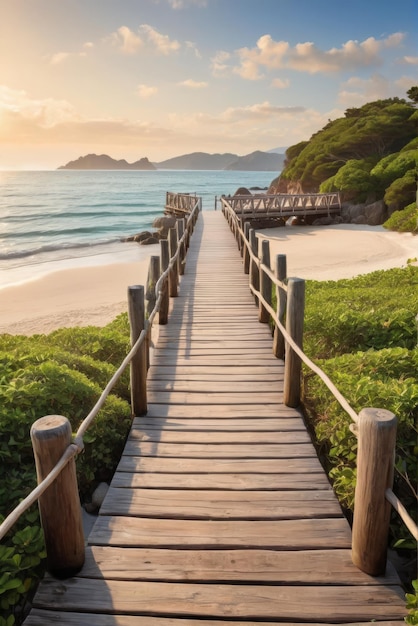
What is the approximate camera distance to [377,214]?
29.6m

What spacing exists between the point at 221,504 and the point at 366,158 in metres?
39.9

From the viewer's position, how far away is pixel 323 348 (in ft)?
21.4

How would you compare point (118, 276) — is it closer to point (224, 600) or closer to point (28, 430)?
point (28, 430)

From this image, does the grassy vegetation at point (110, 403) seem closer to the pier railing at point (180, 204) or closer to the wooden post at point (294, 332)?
the wooden post at point (294, 332)

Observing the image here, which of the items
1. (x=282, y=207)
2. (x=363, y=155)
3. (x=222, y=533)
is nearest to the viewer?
(x=222, y=533)

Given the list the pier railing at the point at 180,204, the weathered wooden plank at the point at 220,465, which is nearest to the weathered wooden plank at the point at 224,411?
the weathered wooden plank at the point at 220,465

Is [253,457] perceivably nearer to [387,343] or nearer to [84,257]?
[387,343]

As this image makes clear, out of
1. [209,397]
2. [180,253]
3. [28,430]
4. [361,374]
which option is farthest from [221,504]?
[180,253]

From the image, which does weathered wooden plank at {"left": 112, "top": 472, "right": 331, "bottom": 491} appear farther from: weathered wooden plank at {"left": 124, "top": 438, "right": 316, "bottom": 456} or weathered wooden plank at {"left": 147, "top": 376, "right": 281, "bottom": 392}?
weathered wooden plank at {"left": 147, "top": 376, "right": 281, "bottom": 392}

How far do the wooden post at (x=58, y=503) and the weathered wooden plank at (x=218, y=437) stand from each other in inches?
58.5

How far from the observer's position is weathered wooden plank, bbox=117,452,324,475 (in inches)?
145

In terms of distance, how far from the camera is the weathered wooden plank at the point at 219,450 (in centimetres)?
389

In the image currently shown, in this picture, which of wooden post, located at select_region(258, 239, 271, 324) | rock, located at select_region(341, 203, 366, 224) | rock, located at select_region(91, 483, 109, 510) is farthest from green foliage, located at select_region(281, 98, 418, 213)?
rock, located at select_region(91, 483, 109, 510)

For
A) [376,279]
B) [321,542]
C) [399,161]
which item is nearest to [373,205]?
[399,161]
